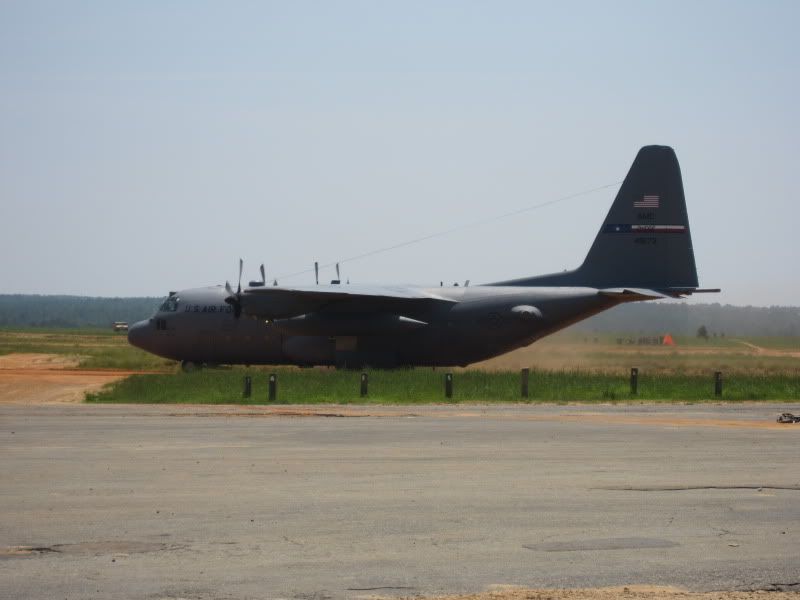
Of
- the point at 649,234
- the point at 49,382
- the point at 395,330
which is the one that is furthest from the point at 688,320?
the point at 49,382

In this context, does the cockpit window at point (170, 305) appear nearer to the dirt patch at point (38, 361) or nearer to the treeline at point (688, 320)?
the dirt patch at point (38, 361)

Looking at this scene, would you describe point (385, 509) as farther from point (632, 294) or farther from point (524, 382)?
point (632, 294)

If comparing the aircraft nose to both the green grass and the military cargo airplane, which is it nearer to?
the military cargo airplane

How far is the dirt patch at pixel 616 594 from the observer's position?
919 cm

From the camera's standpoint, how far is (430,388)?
35.3 metres

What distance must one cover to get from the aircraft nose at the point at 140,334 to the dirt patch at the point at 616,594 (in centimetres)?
3988

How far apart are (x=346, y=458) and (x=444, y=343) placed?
2616 cm

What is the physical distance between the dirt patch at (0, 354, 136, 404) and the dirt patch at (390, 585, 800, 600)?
26272 mm

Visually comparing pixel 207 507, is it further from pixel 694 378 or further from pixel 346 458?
pixel 694 378

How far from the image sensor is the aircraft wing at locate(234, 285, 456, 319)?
41.7 m

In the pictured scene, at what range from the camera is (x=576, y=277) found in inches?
1740

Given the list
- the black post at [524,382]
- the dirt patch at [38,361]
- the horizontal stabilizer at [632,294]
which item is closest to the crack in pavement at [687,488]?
the black post at [524,382]

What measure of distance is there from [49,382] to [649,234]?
23.5 metres

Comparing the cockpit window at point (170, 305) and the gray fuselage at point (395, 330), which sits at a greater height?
the cockpit window at point (170, 305)
